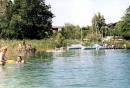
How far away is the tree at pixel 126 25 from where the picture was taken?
383 ft

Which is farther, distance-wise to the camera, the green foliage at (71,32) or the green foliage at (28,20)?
the green foliage at (71,32)

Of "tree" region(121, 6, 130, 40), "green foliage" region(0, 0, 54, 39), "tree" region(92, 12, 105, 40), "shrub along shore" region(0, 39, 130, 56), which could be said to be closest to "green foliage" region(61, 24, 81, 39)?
"tree" region(92, 12, 105, 40)

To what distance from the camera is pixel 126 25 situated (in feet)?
404

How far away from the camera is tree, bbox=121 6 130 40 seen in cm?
11669

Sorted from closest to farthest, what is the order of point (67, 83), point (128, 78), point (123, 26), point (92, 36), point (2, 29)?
point (67, 83)
point (128, 78)
point (2, 29)
point (92, 36)
point (123, 26)

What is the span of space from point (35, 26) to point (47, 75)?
70.7 meters

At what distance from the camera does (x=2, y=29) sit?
9925 centimetres

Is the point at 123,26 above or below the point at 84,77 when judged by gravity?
above

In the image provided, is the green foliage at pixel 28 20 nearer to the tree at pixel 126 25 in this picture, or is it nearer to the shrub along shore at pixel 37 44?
the shrub along shore at pixel 37 44

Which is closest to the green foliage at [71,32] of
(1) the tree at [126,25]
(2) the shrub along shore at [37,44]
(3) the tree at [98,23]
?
(3) the tree at [98,23]

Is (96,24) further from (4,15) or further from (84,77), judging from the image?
(84,77)

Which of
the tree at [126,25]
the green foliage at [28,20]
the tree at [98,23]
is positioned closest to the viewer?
the green foliage at [28,20]

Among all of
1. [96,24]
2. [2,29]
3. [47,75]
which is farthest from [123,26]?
[47,75]

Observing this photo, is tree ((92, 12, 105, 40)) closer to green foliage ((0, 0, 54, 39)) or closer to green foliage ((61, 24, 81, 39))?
green foliage ((61, 24, 81, 39))
